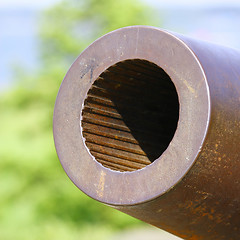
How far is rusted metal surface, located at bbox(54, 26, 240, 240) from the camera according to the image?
1229 mm

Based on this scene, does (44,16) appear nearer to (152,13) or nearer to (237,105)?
(152,13)

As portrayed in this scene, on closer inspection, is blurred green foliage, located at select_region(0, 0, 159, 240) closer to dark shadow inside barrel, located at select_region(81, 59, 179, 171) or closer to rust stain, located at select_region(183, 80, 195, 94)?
dark shadow inside barrel, located at select_region(81, 59, 179, 171)

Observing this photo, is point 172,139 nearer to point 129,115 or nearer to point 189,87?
point 189,87

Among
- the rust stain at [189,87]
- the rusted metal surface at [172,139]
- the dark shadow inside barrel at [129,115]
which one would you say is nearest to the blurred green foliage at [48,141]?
the dark shadow inside barrel at [129,115]

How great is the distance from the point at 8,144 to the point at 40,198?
1076 mm

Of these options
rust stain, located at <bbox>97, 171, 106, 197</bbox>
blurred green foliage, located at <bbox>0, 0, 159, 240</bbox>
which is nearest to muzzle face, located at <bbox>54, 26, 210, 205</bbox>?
rust stain, located at <bbox>97, 171, 106, 197</bbox>

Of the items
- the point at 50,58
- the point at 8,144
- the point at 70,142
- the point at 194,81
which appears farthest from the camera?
the point at 50,58

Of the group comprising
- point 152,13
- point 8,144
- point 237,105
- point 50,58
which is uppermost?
point 152,13

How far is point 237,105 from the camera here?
126 cm

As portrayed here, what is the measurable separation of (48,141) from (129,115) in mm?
8363

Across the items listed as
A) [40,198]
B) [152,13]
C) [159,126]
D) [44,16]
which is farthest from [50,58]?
[159,126]

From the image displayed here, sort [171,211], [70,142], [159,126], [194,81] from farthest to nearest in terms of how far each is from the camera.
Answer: [159,126]
[70,142]
[171,211]
[194,81]

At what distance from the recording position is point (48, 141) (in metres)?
9.98

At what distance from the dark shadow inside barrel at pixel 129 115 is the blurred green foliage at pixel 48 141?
6139mm
